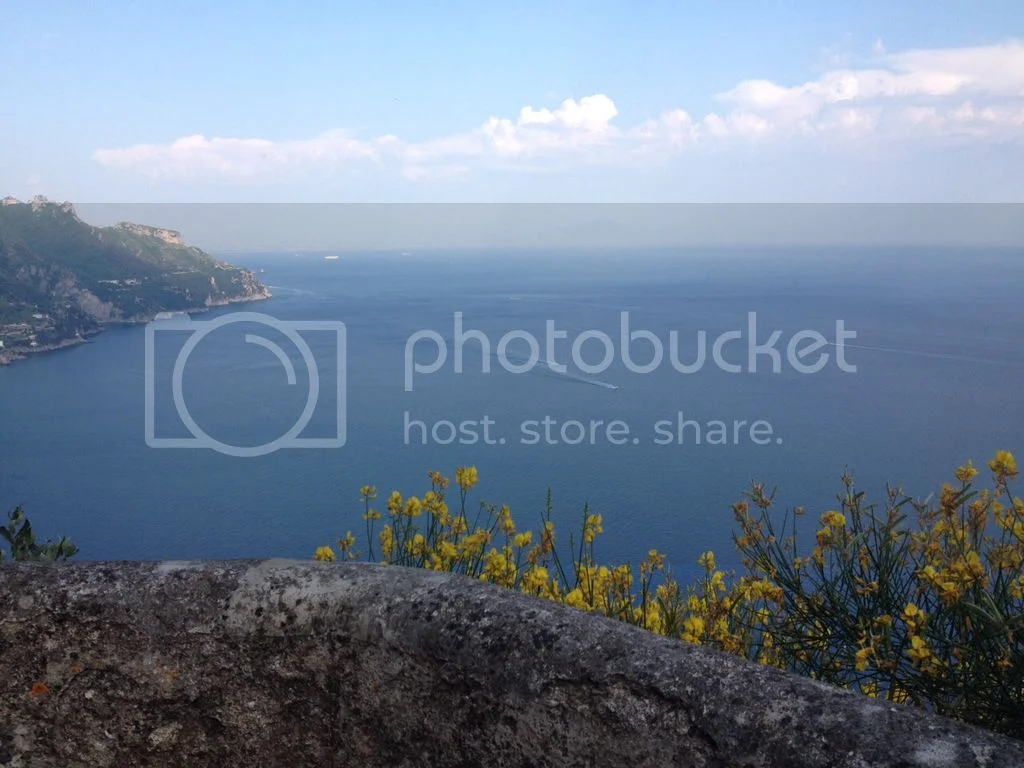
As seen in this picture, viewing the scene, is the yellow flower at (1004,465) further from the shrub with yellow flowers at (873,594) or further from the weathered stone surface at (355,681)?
the weathered stone surface at (355,681)

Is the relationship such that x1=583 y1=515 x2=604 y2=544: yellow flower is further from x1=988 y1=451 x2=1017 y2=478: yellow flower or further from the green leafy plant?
the green leafy plant

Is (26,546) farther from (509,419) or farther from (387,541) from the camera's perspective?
(509,419)

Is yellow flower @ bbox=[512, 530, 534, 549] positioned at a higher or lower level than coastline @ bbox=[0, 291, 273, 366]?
higher

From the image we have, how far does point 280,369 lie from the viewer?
109 feet

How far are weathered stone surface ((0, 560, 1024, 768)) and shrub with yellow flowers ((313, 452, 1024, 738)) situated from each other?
0.81m

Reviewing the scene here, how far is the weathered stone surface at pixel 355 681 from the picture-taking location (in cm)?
111

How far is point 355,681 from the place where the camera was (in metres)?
1.30

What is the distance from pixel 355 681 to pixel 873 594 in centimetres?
161

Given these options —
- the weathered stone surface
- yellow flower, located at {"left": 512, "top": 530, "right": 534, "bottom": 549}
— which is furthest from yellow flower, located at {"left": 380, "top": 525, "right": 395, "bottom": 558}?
the weathered stone surface

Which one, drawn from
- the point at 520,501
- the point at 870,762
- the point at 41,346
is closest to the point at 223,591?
the point at 870,762

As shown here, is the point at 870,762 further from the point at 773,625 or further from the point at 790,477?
the point at 790,477

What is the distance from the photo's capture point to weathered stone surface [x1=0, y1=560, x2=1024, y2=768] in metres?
1.11

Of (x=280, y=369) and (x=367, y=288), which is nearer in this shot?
(x=280, y=369)

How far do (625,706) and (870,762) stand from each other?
0.29 meters
